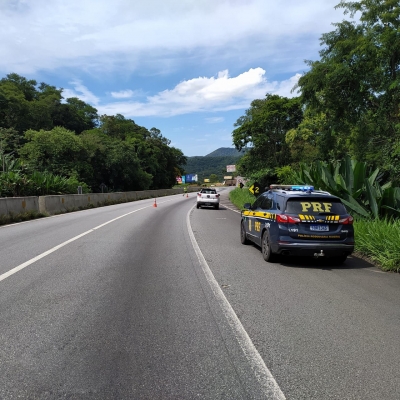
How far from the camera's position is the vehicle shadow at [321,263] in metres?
8.84

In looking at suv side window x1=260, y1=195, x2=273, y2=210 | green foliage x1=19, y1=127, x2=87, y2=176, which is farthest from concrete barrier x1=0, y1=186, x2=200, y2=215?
suv side window x1=260, y1=195, x2=273, y2=210

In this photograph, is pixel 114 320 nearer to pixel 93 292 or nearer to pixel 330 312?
pixel 93 292

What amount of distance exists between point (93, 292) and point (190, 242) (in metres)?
5.93

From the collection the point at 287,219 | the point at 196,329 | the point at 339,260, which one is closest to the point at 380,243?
the point at 339,260

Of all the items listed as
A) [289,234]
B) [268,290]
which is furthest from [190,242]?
[268,290]

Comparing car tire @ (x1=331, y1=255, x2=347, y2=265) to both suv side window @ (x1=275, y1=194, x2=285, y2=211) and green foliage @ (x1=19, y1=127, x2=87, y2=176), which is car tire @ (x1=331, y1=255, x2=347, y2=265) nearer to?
suv side window @ (x1=275, y1=194, x2=285, y2=211)

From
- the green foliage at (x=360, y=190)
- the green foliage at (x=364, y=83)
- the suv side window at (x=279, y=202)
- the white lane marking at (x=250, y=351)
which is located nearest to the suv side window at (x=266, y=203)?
the suv side window at (x=279, y=202)

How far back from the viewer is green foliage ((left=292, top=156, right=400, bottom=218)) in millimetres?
12227

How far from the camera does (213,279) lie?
7.39 m

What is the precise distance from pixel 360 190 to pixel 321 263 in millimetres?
4348

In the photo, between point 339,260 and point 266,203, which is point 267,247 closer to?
point 266,203

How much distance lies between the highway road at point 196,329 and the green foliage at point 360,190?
3.92 meters

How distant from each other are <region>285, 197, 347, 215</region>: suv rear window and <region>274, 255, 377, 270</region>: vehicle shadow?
1.16 metres

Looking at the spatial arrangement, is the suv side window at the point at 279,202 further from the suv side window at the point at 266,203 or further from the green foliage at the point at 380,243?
the green foliage at the point at 380,243
